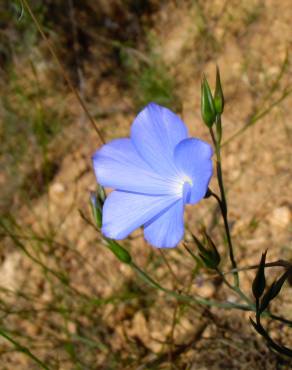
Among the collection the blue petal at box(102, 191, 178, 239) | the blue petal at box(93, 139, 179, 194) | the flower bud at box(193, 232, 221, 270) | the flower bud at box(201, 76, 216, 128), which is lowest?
the flower bud at box(193, 232, 221, 270)

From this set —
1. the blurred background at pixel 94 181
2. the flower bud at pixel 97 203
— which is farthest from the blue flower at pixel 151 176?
the blurred background at pixel 94 181

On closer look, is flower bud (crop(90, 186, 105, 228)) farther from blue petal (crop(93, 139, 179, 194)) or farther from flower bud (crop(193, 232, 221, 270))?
flower bud (crop(193, 232, 221, 270))

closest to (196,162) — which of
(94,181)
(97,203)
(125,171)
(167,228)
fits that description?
(167,228)

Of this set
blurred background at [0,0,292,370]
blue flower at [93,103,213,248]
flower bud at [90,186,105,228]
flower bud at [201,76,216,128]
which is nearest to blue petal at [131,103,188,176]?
blue flower at [93,103,213,248]

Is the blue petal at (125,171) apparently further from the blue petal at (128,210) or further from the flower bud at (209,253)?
the flower bud at (209,253)

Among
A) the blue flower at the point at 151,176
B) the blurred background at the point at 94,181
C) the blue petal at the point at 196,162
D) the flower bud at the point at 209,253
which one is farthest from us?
the blurred background at the point at 94,181

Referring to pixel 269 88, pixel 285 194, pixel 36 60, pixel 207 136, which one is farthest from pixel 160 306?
pixel 36 60
